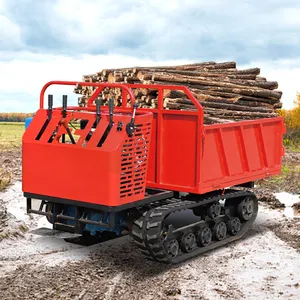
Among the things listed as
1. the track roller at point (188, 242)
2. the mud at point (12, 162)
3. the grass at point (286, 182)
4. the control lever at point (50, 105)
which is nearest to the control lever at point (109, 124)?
the control lever at point (50, 105)

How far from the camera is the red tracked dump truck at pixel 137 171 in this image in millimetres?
8523

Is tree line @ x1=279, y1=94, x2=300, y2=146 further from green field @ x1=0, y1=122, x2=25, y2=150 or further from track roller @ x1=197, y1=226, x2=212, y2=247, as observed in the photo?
track roller @ x1=197, y1=226, x2=212, y2=247

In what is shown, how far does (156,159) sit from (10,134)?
2042 centimetres

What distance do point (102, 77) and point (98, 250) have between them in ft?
10.9

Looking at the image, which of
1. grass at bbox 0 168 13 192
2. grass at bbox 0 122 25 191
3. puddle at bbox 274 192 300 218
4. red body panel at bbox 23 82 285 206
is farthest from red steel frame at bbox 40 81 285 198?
grass at bbox 0 122 25 191

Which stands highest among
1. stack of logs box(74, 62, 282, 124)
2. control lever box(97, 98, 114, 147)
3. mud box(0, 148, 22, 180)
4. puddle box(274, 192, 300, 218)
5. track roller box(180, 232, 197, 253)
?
stack of logs box(74, 62, 282, 124)

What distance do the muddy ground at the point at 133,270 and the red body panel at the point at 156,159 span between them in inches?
41.3

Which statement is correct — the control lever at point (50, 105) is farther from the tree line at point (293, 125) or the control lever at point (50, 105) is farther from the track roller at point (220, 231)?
the tree line at point (293, 125)

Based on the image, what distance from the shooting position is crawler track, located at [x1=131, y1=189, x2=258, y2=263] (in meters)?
8.84

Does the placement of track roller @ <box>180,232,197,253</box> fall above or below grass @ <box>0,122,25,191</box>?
below

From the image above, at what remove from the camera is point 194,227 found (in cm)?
976

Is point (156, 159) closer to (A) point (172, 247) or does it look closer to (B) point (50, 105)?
(A) point (172, 247)

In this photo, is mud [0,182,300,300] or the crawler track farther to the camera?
the crawler track

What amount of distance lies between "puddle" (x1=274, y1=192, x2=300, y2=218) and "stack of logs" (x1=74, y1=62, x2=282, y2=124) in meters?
2.20
